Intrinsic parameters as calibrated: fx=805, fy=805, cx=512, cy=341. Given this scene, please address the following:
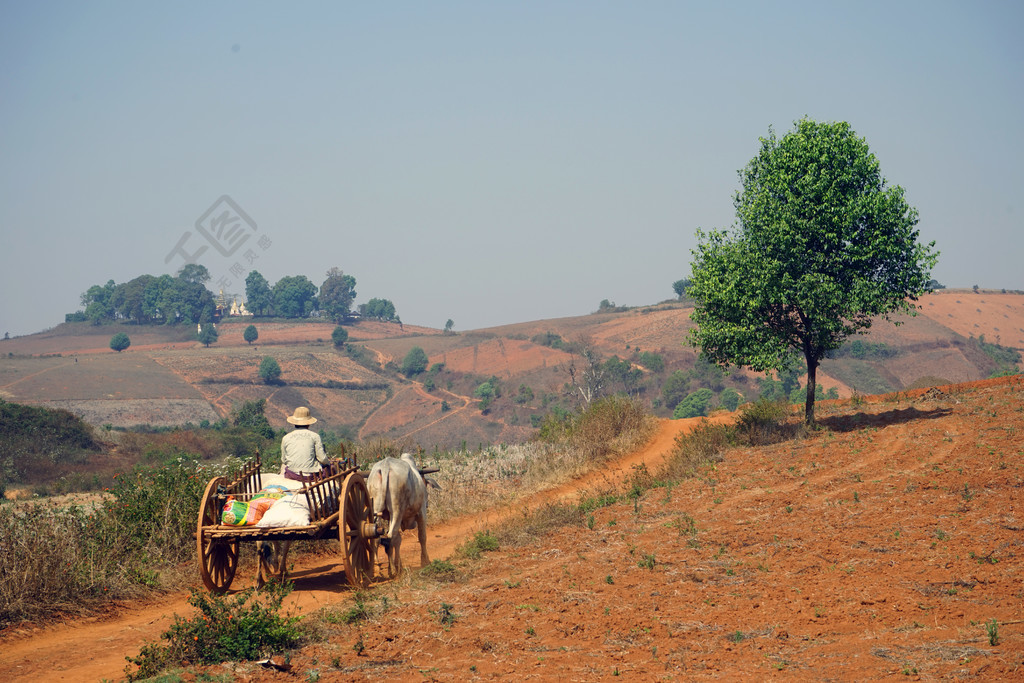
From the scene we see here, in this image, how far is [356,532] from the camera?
10844mm

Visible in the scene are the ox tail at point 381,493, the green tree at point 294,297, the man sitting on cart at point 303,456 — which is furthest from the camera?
the green tree at point 294,297

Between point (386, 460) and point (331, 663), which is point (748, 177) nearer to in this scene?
point (386, 460)

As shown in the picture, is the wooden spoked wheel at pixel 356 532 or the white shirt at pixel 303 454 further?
the white shirt at pixel 303 454

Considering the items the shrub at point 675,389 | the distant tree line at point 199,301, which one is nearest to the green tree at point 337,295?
the distant tree line at point 199,301

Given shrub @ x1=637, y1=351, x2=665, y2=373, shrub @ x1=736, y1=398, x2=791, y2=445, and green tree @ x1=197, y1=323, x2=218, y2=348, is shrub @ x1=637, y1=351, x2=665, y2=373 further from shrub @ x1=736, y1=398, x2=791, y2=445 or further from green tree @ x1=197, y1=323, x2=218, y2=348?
green tree @ x1=197, y1=323, x2=218, y2=348

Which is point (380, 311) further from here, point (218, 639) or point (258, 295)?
point (218, 639)

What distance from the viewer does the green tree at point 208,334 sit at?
12112cm

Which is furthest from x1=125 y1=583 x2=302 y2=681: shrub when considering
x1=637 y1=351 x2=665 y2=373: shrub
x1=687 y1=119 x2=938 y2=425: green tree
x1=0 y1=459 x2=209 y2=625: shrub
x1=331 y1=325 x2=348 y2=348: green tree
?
x1=331 y1=325 x2=348 y2=348: green tree

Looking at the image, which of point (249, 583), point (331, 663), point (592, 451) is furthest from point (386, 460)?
point (592, 451)

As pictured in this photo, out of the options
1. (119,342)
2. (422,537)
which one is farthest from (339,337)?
(422,537)

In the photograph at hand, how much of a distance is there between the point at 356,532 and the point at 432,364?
102937 mm

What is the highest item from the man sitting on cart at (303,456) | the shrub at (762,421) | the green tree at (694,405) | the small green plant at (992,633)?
the man sitting on cart at (303,456)

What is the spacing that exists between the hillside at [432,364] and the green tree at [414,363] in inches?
65.5

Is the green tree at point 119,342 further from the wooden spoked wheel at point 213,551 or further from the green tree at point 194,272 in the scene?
the wooden spoked wheel at point 213,551
